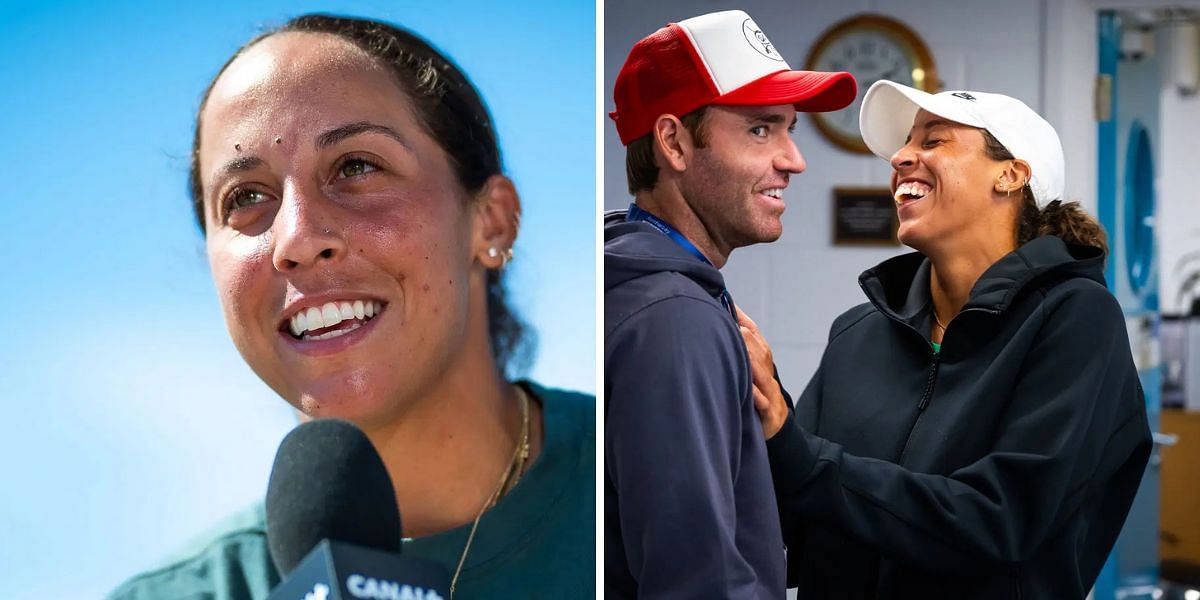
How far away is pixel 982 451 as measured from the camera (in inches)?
89.5

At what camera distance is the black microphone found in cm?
131

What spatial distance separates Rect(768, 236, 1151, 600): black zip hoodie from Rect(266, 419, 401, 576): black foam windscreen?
2.65ft

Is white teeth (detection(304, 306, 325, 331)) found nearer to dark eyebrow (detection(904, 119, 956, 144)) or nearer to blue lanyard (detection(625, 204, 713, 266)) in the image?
blue lanyard (detection(625, 204, 713, 266))

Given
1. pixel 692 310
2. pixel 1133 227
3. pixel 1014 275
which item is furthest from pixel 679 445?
pixel 1133 227

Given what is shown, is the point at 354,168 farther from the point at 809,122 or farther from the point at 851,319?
the point at 809,122

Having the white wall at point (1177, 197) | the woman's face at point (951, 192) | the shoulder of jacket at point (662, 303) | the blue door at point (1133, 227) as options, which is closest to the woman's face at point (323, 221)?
the shoulder of jacket at point (662, 303)

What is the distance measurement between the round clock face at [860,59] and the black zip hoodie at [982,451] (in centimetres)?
160

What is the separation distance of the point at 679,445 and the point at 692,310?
0.18 meters

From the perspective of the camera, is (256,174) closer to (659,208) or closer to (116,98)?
(116,98)

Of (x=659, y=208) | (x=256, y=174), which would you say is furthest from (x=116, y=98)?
(x=659, y=208)

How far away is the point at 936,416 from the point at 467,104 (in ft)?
3.66

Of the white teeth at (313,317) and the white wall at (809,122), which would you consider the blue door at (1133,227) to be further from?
the white teeth at (313,317)

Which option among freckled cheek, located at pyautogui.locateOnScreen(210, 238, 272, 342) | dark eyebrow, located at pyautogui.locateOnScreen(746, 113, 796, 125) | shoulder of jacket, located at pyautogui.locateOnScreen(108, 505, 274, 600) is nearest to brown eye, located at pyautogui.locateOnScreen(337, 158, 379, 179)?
freckled cheek, located at pyautogui.locateOnScreen(210, 238, 272, 342)

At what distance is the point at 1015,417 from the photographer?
2.23 meters
